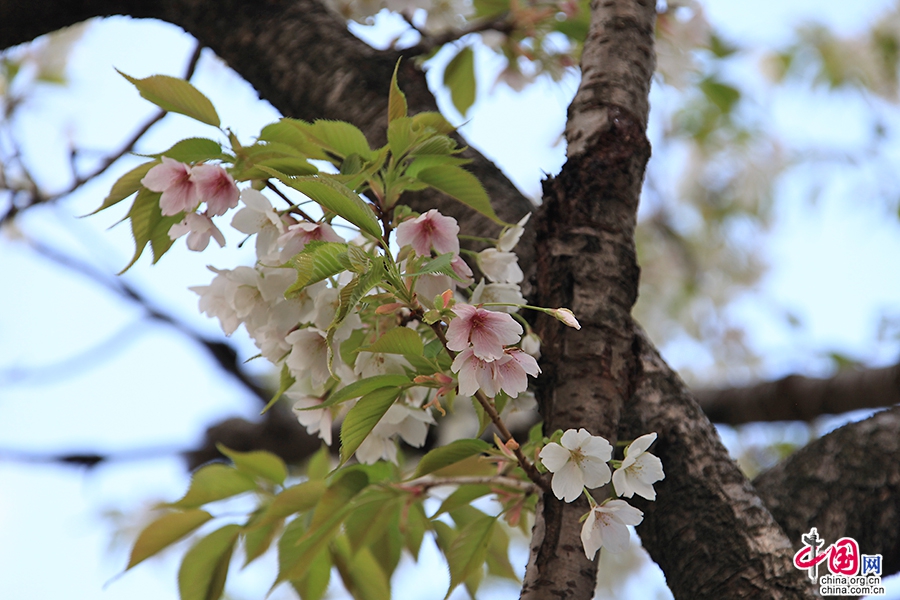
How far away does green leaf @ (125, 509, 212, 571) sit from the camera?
98 cm

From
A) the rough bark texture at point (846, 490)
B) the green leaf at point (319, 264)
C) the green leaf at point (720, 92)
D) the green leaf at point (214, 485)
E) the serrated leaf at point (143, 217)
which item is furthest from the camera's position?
the green leaf at point (720, 92)

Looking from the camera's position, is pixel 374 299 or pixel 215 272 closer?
pixel 374 299

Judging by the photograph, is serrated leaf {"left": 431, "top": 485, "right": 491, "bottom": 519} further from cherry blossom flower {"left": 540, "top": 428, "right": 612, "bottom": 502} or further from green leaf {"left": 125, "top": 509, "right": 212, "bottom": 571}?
green leaf {"left": 125, "top": 509, "right": 212, "bottom": 571}

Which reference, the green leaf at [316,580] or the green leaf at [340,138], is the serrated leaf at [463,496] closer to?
the green leaf at [316,580]

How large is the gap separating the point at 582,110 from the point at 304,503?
611 mm

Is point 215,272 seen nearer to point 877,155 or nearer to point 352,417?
point 352,417

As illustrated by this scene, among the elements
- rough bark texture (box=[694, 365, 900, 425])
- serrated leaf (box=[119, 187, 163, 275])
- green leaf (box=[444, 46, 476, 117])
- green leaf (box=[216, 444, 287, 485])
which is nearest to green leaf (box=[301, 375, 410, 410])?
serrated leaf (box=[119, 187, 163, 275])

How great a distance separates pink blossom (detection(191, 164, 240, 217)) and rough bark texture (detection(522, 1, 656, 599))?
1.18 ft

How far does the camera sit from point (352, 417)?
2.18ft

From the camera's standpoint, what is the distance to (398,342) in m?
0.66

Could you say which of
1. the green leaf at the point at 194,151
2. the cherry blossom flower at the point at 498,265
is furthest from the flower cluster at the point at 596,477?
the green leaf at the point at 194,151

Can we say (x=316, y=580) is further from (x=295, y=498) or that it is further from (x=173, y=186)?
(x=173, y=186)

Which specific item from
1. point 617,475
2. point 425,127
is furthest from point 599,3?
point 617,475

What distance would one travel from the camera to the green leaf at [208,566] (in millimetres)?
979
